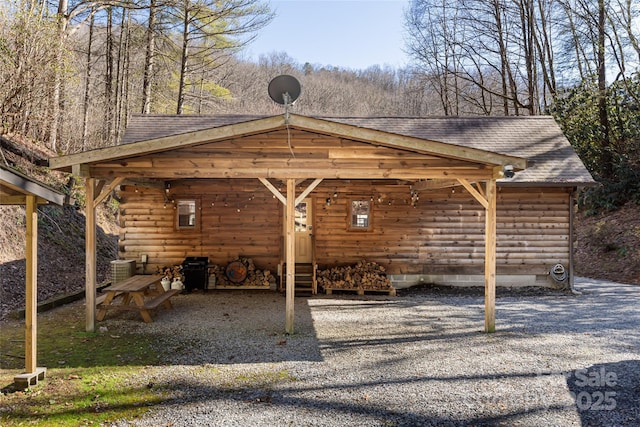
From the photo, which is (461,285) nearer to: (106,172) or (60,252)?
(106,172)

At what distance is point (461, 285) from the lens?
1109cm

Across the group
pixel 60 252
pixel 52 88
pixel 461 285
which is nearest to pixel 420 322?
pixel 461 285

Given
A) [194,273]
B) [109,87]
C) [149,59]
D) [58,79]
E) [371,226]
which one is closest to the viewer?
[194,273]

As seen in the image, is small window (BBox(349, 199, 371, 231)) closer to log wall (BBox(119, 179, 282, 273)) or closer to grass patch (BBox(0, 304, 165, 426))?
log wall (BBox(119, 179, 282, 273))

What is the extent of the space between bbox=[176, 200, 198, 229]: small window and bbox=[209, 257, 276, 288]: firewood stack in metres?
1.26

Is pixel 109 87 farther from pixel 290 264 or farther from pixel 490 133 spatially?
pixel 290 264

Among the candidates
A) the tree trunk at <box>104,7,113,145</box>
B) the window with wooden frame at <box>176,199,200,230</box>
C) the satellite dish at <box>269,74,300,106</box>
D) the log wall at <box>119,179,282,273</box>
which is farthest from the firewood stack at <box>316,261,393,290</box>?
the tree trunk at <box>104,7,113,145</box>

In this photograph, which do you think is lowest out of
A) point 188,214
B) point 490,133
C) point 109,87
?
point 188,214

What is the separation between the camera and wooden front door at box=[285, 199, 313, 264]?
37.1 ft

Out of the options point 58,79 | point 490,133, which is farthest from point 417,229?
point 58,79

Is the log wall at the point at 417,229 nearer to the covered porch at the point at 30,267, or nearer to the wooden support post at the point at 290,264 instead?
the wooden support post at the point at 290,264

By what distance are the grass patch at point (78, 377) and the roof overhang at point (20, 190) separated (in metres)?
1.98

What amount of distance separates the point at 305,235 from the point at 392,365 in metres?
6.20

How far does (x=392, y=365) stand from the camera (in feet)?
17.8
